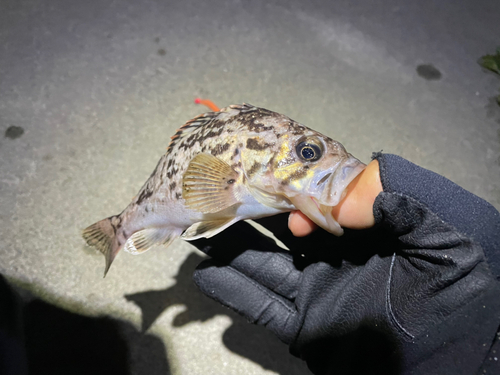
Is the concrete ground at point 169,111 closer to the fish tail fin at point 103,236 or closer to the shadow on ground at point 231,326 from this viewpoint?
the shadow on ground at point 231,326

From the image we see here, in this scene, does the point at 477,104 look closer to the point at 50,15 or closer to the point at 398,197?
the point at 398,197

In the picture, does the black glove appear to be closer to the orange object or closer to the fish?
the fish

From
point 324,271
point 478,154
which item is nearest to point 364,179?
point 324,271

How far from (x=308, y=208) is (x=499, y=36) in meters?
3.82

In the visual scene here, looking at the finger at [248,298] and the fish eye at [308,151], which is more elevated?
the fish eye at [308,151]

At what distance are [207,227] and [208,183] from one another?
0.20m

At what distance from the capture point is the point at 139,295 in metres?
1.89

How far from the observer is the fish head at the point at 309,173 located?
101cm

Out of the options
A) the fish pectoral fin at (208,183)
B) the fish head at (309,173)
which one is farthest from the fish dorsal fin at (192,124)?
the fish head at (309,173)

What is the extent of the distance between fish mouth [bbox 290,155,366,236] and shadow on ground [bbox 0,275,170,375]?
1308mm

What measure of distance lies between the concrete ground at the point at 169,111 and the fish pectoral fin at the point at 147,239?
56 centimetres

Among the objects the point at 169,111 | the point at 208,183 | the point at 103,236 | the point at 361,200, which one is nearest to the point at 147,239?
the point at 103,236

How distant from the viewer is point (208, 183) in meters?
1.14

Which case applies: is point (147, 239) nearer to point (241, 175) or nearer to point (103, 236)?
→ point (103, 236)
